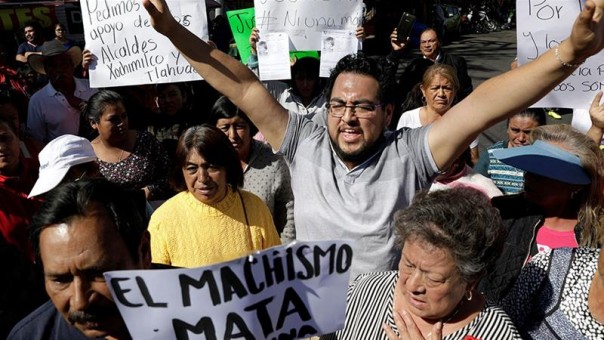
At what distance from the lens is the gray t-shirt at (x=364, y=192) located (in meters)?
2.49

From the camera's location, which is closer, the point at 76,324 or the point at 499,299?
the point at 76,324

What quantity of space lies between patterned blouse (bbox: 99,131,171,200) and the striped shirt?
209 cm

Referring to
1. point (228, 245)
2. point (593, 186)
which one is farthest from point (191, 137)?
point (593, 186)

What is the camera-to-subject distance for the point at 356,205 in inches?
98.8

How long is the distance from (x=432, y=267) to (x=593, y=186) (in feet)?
3.91

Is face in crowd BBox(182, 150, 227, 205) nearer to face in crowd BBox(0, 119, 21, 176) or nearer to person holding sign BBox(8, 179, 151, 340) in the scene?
face in crowd BBox(0, 119, 21, 176)

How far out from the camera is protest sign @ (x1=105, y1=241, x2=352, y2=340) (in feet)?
5.54

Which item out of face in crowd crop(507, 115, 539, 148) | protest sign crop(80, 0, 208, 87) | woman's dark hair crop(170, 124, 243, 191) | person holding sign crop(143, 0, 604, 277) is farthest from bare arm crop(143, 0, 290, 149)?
face in crowd crop(507, 115, 539, 148)

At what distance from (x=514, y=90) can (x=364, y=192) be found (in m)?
0.64

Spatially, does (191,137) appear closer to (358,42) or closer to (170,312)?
(170,312)

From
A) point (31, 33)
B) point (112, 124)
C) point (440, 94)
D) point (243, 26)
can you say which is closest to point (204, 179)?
point (112, 124)

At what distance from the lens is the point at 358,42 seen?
5172mm

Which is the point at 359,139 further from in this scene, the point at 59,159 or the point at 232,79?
the point at 59,159

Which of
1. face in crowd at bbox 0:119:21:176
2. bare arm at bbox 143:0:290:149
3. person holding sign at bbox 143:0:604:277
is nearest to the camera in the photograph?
person holding sign at bbox 143:0:604:277
